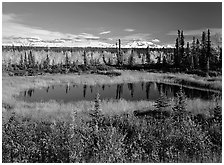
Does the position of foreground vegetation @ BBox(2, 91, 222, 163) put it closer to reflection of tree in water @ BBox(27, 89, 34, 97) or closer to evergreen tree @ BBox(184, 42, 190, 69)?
reflection of tree in water @ BBox(27, 89, 34, 97)

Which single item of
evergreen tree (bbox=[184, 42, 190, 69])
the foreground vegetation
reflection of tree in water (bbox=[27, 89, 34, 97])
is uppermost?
evergreen tree (bbox=[184, 42, 190, 69])

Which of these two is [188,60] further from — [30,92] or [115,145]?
[115,145]

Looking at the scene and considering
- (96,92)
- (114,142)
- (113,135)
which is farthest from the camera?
(96,92)

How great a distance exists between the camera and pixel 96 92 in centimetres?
1645

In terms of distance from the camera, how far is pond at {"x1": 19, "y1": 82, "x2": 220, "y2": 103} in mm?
15625

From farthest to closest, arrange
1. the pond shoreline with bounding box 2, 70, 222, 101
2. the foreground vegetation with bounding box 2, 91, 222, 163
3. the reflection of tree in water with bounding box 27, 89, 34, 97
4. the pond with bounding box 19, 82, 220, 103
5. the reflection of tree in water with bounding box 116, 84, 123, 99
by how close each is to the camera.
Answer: the pond shoreline with bounding box 2, 70, 222, 101, the reflection of tree in water with bounding box 27, 89, 34, 97, the reflection of tree in water with bounding box 116, 84, 123, 99, the pond with bounding box 19, 82, 220, 103, the foreground vegetation with bounding box 2, 91, 222, 163

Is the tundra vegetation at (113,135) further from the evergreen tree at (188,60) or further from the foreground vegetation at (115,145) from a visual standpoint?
the evergreen tree at (188,60)

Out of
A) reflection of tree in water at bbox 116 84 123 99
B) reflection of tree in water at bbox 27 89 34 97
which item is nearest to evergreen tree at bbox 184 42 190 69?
reflection of tree in water at bbox 116 84 123 99

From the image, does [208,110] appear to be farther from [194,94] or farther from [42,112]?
[42,112]

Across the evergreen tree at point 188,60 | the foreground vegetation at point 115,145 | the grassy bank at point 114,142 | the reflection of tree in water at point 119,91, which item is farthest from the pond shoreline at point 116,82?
the foreground vegetation at point 115,145

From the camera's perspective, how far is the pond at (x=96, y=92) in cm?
1562

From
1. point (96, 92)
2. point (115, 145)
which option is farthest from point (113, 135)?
point (96, 92)

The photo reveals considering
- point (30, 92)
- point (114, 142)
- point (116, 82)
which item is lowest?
point (114, 142)

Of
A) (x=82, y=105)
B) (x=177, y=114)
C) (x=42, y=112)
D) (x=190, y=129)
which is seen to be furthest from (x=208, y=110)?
(x=42, y=112)
